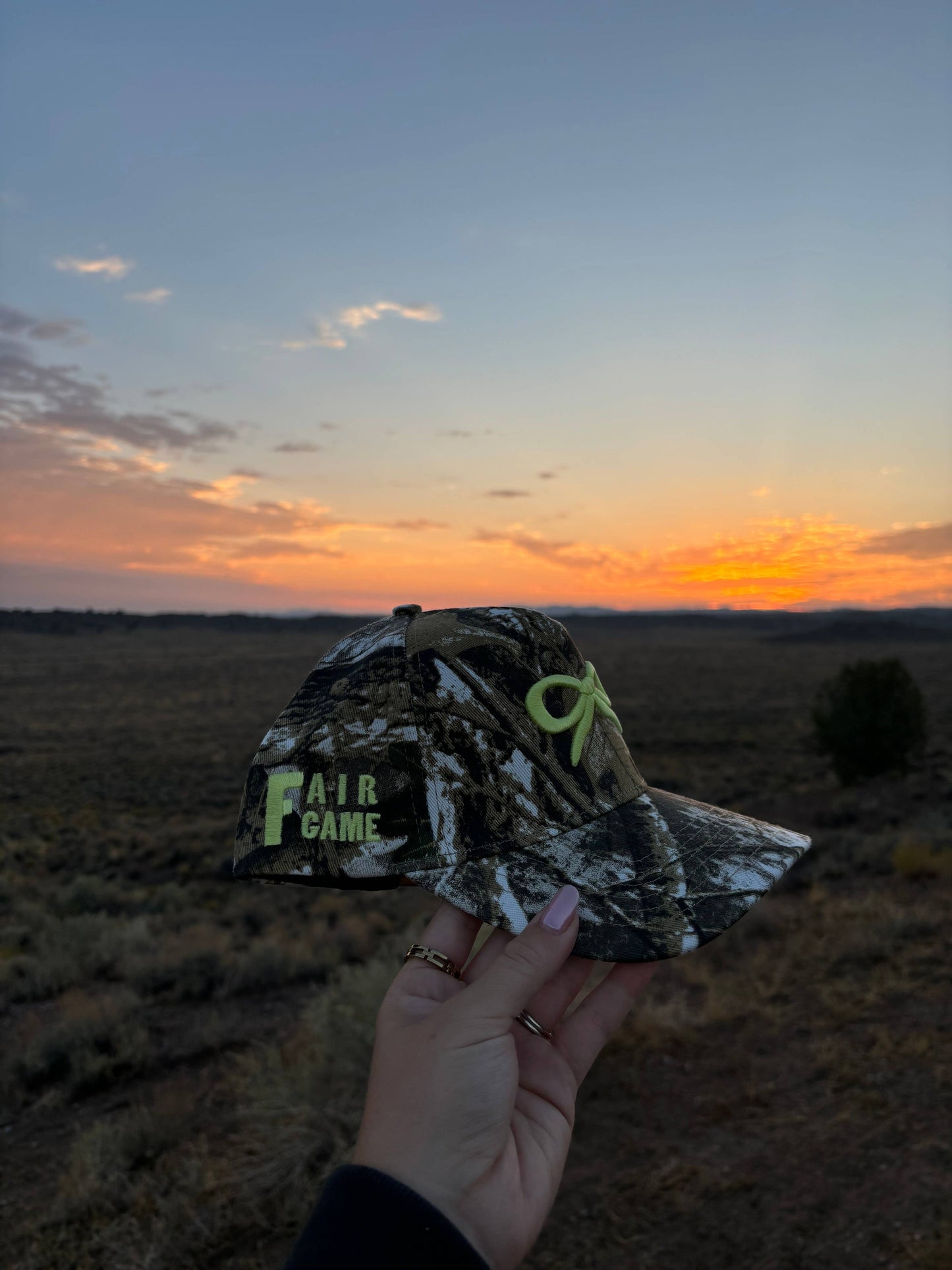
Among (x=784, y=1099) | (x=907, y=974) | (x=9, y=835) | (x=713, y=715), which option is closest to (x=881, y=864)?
(x=907, y=974)

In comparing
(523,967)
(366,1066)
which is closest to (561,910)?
(523,967)

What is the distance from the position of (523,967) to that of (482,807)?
1.17 ft

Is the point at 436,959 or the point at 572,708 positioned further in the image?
the point at 572,708

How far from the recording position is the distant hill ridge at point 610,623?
91250mm

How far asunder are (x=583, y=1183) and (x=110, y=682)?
48.8 meters

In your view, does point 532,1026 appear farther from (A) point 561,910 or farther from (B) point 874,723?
(B) point 874,723

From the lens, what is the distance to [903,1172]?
3.72 meters

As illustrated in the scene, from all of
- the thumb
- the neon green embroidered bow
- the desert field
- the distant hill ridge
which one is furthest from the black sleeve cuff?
the distant hill ridge

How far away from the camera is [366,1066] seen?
4.74 metres

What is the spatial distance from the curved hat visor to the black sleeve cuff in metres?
0.49

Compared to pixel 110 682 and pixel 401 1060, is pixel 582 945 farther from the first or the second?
pixel 110 682

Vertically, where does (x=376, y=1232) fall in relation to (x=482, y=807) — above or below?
below

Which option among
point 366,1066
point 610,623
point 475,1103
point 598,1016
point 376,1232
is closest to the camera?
point 376,1232

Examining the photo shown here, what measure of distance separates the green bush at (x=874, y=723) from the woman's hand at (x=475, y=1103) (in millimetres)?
15110
